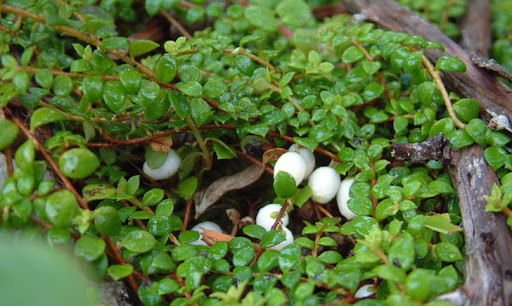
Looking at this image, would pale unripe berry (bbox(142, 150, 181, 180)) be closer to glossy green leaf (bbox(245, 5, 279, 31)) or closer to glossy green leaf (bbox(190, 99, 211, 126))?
glossy green leaf (bbox(190, 99, 211, 126))

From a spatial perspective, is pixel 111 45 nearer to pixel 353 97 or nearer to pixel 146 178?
pixel 146 178

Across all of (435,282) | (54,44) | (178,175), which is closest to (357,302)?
(435,282)

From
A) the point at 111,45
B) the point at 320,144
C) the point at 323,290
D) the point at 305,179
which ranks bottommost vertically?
the point at 323,290

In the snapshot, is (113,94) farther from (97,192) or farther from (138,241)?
(138,241)

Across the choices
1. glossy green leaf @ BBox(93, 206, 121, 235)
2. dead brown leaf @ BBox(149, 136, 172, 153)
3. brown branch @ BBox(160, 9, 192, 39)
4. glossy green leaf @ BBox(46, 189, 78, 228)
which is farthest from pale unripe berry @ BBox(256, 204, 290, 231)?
brown branch @ BBox(160, 9, 192, 39)

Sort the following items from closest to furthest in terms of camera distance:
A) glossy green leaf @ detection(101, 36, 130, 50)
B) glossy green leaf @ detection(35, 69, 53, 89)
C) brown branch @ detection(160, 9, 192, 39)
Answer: glossy green leaf @ detection(35, 69, 53, 89), glossy green leaf @ detection(101, 36, 130, 50), brown branch @ detection(160, 9, 192, 39)

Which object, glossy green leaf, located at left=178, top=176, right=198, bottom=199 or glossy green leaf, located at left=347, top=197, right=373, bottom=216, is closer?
glossy green leaf, located at left=347, top=197, right=373, bottom=216
